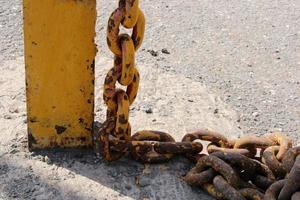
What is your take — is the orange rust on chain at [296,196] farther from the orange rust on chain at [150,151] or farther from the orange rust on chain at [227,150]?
the orange rust on chain at [150,151]

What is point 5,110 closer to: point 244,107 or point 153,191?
point 153,191

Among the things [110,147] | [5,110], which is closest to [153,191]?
[110,147]

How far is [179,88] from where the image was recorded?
11.6ft

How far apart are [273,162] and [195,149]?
35cm

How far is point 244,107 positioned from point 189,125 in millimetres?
470

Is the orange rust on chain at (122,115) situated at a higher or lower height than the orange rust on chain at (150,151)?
higher

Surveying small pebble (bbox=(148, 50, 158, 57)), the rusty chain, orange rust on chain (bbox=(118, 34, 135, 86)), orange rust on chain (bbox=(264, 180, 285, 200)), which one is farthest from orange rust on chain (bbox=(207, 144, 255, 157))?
small pebble (bbox=(148, 50, 158, 57))

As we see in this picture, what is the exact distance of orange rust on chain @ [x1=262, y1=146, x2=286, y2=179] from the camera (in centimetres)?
254

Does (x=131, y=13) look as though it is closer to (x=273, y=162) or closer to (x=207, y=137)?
(x=207, y=137)

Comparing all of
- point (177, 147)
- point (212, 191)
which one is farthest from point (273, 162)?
point (177, 147)

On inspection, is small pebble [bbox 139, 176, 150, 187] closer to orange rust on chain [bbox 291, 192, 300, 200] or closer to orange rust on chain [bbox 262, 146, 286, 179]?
orange rust on chain [bbox 262, 146, 286, 179]

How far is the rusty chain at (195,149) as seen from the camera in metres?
2.39

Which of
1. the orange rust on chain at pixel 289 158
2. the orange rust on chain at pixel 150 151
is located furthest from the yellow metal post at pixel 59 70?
the orange rust on chain at pixel 289 158

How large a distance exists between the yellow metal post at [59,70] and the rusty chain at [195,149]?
0.12 m
